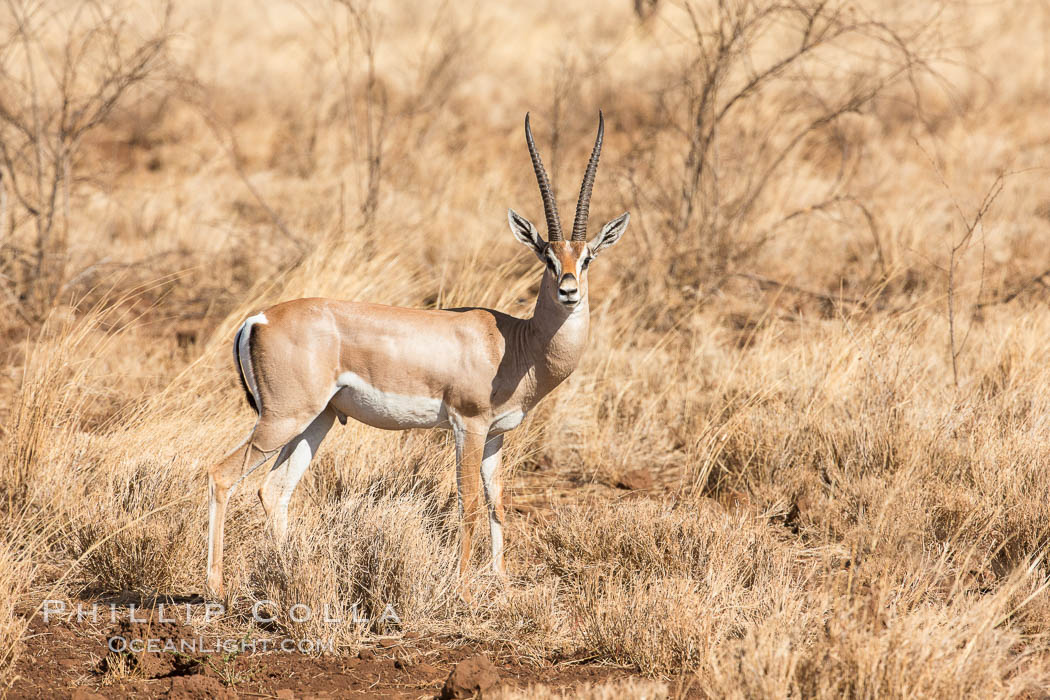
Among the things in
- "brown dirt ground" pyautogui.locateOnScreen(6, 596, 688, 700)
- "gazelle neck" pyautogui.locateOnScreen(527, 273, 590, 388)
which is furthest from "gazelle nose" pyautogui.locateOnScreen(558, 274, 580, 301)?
"brown dirt ground" pyautogui.locateOnScreen(6, 596, 688, 700)

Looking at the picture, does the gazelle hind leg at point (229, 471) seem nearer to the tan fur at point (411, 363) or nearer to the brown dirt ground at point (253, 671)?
the tan fur at point (411, 363)

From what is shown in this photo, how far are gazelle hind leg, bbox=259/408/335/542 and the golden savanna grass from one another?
0.21 meters

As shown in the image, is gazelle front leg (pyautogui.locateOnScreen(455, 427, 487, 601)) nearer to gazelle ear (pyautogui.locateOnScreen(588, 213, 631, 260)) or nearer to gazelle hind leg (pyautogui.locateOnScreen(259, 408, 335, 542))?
gazelle hind leg (pyautogui.locateOnScreen(259, 408, 335, 542))

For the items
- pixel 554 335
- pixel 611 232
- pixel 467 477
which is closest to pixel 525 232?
pixel 611 232

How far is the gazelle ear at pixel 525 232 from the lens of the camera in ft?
16.8

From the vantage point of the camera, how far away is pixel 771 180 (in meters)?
12.4

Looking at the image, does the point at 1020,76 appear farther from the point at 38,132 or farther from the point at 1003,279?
the point at 38,132

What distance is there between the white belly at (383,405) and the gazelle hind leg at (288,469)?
0.29m

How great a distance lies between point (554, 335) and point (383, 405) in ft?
2.96

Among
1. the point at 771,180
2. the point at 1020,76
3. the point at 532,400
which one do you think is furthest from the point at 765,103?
the point at 532,400

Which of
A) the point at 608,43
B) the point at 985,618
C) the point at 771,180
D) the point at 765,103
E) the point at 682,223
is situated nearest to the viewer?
the point at 985,618

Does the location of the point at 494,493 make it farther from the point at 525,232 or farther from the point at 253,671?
the point at 253,671

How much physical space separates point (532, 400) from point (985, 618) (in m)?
2.35

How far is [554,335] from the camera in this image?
16.8 ft
